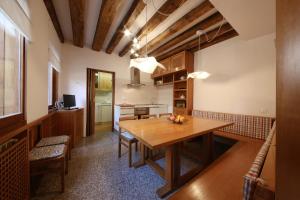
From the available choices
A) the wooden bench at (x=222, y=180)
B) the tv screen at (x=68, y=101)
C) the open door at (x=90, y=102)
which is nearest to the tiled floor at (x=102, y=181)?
the wooden bench at (x=222, y=180)

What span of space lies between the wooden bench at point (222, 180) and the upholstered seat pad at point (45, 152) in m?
1.42

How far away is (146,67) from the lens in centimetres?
186

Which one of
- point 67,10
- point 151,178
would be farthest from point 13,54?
point 151,178

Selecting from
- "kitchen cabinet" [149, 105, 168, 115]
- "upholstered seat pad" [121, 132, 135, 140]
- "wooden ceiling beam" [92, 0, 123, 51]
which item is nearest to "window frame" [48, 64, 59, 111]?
"wooden ceiling beam" [92, 0, 123, 51]

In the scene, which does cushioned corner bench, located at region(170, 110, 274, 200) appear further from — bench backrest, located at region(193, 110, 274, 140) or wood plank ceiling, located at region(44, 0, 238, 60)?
wood plank ceiling, located at region(44, 0, 238, 60)

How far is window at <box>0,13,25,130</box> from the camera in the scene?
1156 mm

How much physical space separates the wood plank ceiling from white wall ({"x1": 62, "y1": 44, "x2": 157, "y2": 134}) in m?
0.39

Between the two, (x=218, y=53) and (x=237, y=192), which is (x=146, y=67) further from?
(x=218, y=53)

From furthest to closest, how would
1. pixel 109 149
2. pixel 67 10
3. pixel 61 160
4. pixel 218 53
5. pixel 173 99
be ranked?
pixel 173 99 < pixel 218 53 < pixel 109 149 < pixel 67 10 < pixel 61 160

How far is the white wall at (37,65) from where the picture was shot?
5.17ft

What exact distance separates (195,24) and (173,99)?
232cm

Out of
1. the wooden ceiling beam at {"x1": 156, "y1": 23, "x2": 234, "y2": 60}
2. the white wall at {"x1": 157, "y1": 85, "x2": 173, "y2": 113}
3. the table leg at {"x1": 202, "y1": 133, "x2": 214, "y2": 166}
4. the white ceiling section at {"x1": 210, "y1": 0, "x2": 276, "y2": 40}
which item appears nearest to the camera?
the white ceiling section at {"x1": 210, "y1": 0, "x2": 276, "y2": 40}

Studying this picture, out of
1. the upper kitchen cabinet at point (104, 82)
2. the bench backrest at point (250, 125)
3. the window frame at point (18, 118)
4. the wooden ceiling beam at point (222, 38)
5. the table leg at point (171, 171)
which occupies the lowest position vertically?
the table leg at point (171, 171)

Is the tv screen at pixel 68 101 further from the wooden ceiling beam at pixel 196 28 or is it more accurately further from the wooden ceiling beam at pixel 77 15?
the wooden ceiling beam at pixel 196 28
